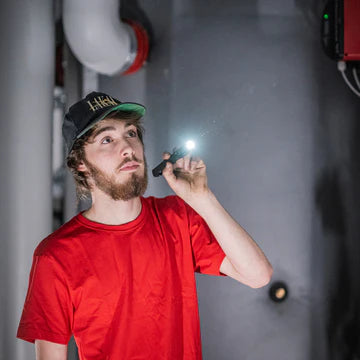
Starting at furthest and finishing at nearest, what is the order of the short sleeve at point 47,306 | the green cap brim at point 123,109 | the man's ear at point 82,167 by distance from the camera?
1. the man's ear at point 82,167
2. the green cap brim at point 123,109
3. the short sleeve at point 47,306

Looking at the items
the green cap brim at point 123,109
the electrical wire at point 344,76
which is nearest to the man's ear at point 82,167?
the green cap brim at point 123,109

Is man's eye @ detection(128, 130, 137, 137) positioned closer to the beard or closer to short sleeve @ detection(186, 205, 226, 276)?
the beard

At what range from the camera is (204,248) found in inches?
49.6

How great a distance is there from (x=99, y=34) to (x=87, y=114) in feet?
1.68

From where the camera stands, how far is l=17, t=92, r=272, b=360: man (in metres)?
1.12

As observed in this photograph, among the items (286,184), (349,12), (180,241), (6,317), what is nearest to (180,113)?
(286,184)

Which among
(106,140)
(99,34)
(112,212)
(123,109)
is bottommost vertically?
(112,212)

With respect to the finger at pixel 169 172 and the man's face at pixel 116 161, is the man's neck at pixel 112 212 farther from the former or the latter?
the finger at pixel 169 172

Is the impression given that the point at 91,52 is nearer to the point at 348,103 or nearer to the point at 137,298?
the point at 137,298

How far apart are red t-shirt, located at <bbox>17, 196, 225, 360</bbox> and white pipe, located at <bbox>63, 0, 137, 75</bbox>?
2.34 ft

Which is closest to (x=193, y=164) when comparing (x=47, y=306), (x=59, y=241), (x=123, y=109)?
(x=123, y=109)

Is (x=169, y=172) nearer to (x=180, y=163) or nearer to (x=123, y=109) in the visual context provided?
(x=180, y=163)

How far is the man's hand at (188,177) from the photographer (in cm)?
111

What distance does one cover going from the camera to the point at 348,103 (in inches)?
68.4
